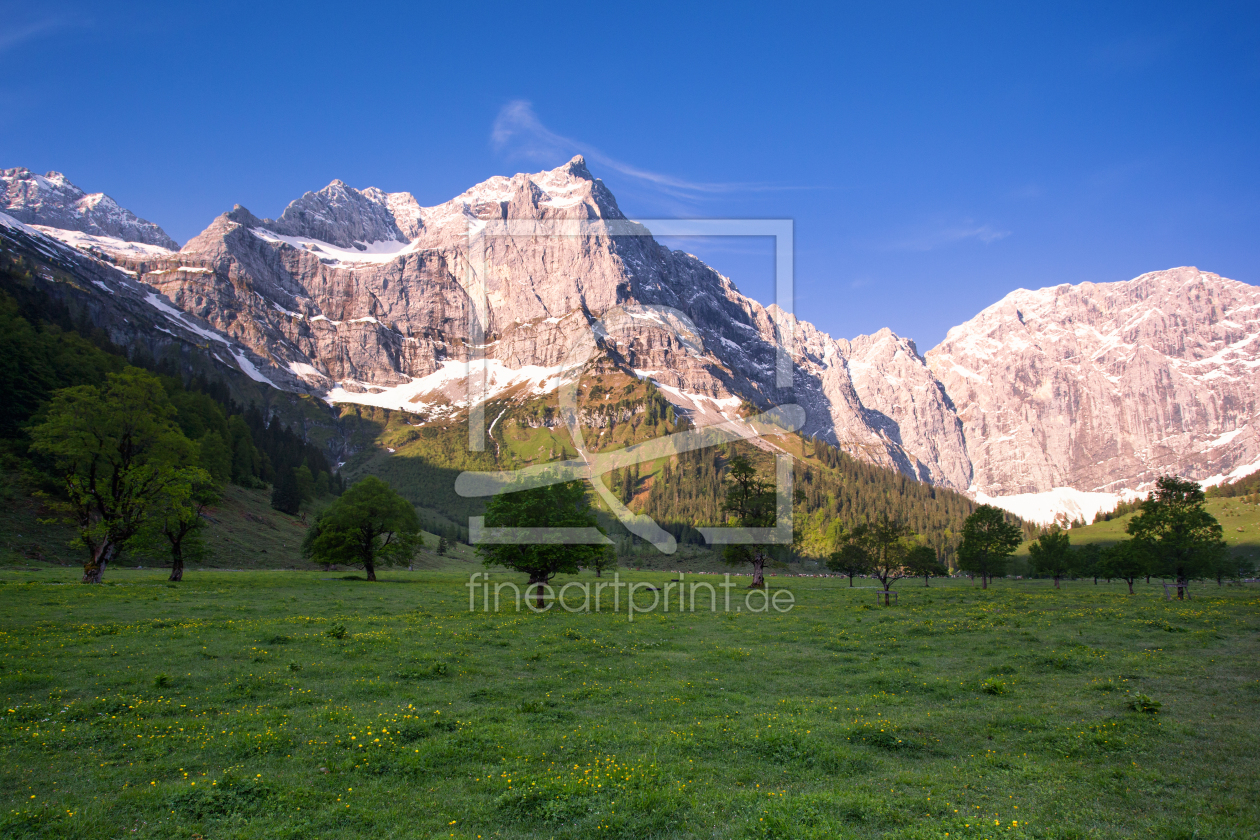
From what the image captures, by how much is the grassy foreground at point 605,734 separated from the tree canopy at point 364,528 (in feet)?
121

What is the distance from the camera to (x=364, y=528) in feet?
222

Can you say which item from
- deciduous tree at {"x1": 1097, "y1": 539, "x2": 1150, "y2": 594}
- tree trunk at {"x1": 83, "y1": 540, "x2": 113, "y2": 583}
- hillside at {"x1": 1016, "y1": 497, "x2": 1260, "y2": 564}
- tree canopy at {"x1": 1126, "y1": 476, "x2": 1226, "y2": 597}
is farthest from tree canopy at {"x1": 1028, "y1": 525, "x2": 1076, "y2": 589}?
tree trunk at {"x1": 83, "y1": 540, "x2": 113, "y2": 583}

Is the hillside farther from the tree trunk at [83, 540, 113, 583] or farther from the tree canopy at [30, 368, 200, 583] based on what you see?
the tree trunk at [83, 540, 113, 583]

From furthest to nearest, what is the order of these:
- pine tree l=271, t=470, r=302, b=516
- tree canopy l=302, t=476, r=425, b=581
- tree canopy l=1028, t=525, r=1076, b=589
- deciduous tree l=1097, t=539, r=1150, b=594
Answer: pine tree l=271, t=470, r=302, b=516, tree canopy l=1028, t=525, r=1076, b=589, deciduous tree l=1097, t=539, r=1150, b=594, tree canopy l=302, t=476, r=425, b=581

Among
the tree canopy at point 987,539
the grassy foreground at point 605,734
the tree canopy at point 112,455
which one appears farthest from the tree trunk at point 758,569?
the tree canopy at point 112,455

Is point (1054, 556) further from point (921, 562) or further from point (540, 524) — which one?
point (540, 524)

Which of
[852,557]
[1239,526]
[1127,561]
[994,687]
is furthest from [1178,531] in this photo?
[1239,526]

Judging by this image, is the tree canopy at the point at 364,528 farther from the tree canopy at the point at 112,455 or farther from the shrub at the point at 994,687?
the shrub at the point at 994,687

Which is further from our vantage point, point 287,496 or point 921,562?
point 287,496

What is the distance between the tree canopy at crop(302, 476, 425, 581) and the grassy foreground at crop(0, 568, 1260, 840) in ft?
121

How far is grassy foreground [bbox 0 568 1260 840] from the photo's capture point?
10.6 metres

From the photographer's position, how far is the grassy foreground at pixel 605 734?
10586mm

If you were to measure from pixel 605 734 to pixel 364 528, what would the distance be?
6080cm

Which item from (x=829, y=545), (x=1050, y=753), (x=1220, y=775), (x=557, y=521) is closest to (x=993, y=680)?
(x=1050, y=753)
